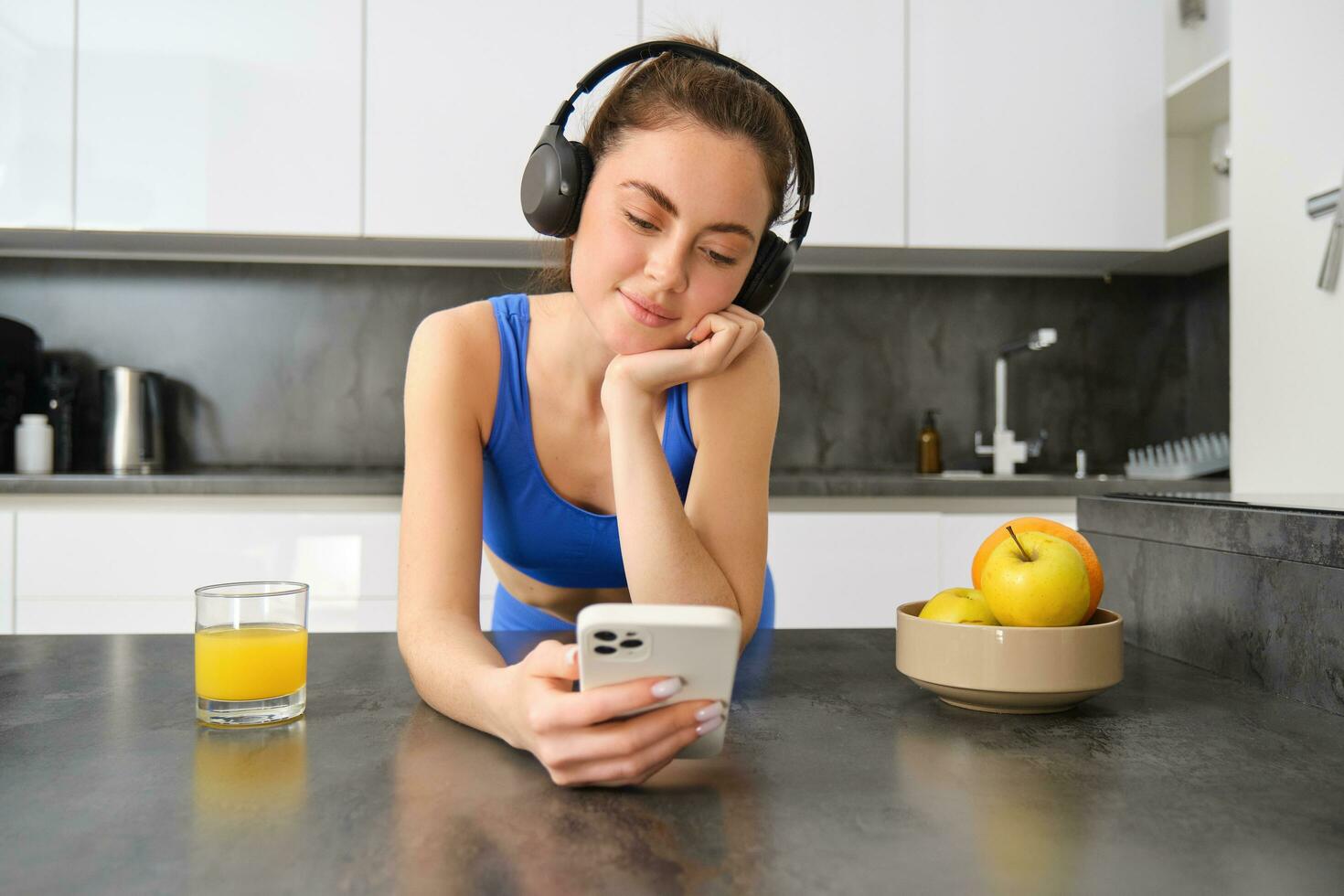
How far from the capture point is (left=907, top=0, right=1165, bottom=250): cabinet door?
8.38 feet

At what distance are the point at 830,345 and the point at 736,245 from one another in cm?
201

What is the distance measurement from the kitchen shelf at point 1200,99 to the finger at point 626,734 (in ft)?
7.98

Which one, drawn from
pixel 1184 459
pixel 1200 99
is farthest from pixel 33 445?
pixel 1200 99

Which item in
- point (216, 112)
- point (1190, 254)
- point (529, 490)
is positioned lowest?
point (529, 490)

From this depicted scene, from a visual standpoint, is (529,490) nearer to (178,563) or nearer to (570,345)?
(570,345)

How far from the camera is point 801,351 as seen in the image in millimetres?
2920

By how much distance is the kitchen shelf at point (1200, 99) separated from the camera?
2.43m

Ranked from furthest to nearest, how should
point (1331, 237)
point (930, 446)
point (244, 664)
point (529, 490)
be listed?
point (930, 446) < point (1331, 237) < point (529, 490) < point (244, 664)

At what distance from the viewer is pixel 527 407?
1208mm

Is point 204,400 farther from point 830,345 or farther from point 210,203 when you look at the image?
point 830,345

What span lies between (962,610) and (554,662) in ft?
1.05

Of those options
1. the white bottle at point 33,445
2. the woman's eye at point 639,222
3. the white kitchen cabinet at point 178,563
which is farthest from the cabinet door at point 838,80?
the white bottle at point 33,445

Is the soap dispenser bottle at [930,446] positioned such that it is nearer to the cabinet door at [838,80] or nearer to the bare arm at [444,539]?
the cabinet door at [838,80]

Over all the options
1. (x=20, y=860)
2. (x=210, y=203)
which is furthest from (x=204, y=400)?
(x=20, y=860)
